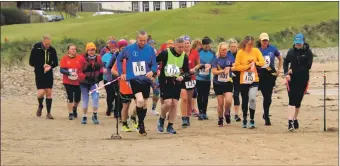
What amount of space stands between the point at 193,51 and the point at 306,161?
4.94m

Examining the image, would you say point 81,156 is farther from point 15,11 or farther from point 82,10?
point 82,10

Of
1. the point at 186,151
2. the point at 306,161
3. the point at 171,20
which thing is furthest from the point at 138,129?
the point at 171,20

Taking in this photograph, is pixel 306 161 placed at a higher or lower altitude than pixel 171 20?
lower

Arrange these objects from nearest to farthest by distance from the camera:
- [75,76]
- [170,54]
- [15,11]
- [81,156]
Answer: [81,156]
[170,54]
[75,76]
[15,11]

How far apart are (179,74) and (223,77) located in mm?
1513

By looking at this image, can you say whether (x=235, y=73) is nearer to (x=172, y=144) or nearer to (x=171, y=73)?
(x=171, y=73)

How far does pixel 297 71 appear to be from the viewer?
1237cm

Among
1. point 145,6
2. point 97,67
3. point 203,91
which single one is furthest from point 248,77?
point 145,6

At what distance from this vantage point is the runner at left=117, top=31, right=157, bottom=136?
11.7m

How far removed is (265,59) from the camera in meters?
13.2

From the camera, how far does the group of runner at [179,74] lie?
1186cm

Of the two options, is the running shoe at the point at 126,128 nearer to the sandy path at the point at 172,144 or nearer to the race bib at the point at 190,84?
the sandy path at the point at 172,144

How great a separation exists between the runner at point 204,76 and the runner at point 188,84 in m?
0.22

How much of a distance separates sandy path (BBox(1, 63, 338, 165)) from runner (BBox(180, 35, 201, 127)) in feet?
0.95
